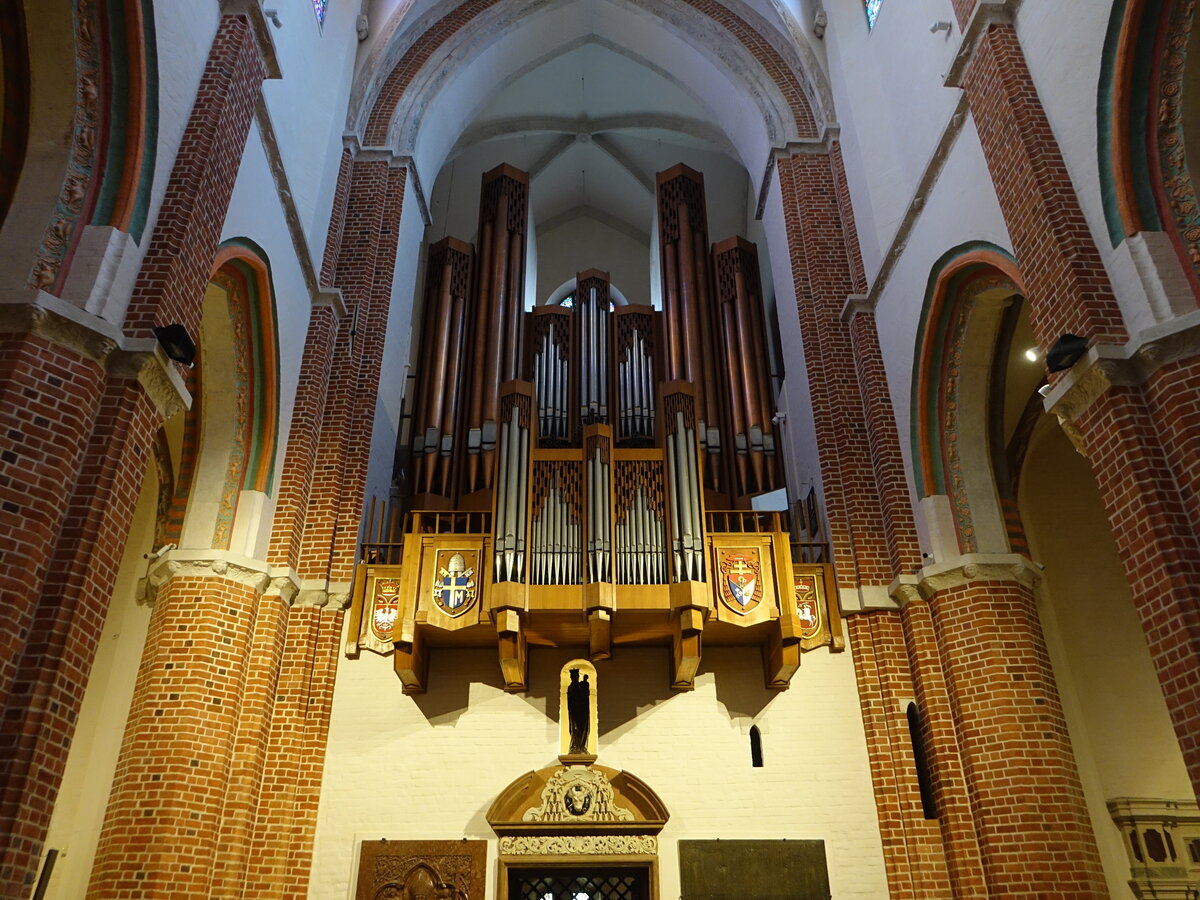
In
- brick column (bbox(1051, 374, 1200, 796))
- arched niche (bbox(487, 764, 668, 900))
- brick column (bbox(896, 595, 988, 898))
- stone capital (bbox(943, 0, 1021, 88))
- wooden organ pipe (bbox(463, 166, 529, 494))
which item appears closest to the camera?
brick column (bbox(1051, 374, 1200, 796))

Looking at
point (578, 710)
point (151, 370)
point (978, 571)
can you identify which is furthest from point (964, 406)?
point (151, 370)

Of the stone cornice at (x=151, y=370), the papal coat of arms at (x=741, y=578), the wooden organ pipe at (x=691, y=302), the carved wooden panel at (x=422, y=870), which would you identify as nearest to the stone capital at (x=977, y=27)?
the papal coat of arms at (x=741, y=578)

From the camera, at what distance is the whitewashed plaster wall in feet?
29.2

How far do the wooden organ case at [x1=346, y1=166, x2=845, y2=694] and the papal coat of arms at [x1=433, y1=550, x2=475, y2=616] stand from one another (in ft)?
0.06

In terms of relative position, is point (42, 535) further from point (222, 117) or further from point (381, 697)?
point (381, 697)

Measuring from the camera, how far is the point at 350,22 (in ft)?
41.1

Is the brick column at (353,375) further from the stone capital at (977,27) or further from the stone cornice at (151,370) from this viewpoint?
the stone capital at (977,27)

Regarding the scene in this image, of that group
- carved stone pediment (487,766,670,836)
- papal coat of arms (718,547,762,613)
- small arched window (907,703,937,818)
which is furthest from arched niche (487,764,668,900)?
small arched window (907,703,937,818)

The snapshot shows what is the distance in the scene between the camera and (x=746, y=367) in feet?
41.8

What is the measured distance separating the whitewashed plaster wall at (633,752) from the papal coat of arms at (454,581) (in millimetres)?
759

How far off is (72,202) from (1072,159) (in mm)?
6830

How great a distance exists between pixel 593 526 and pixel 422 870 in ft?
11.4

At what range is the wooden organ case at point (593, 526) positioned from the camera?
9.08 metres

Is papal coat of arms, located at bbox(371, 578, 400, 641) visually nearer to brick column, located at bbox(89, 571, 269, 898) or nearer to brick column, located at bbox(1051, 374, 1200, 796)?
brick column, located at bbox(89, 571, 269, 898)
